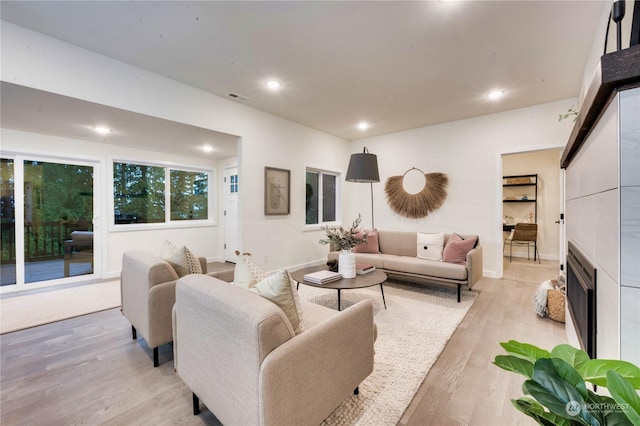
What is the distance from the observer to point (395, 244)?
455 centimetres

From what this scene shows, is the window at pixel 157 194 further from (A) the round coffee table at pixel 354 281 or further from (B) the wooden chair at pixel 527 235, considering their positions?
(B) the wooden chair at pixel 527 235

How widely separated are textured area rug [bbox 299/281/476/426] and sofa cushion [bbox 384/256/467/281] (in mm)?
293

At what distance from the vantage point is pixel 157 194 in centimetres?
527

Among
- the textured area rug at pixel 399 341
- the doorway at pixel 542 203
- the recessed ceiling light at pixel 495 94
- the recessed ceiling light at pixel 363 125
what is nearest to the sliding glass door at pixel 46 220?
the textured area rug at pixel 399 341

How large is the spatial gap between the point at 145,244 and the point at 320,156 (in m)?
3.70

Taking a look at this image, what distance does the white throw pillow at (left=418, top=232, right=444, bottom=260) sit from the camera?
3982 millimetres

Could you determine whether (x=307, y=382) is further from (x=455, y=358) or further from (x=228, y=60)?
(x=228, y=60)

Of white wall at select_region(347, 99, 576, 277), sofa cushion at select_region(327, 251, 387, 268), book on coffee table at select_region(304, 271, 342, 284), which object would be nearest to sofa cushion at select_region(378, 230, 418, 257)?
sofa cushion at select_region(327, 251, 387, 268)

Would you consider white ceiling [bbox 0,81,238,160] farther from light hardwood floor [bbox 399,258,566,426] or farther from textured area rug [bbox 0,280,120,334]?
light hardwood floor [bbox 399,258,566,426]

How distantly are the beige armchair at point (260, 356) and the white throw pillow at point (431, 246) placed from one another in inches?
108

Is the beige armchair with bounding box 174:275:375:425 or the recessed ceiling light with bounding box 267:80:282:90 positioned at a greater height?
the recessed ceiling light with bounding box 267:80:282:90

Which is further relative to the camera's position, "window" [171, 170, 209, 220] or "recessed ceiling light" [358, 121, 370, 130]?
"window" [171, 170, 209, 220]

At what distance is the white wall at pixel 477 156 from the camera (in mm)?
4062

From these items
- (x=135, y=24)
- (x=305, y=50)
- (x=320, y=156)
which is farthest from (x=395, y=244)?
(x=135, y=24)
